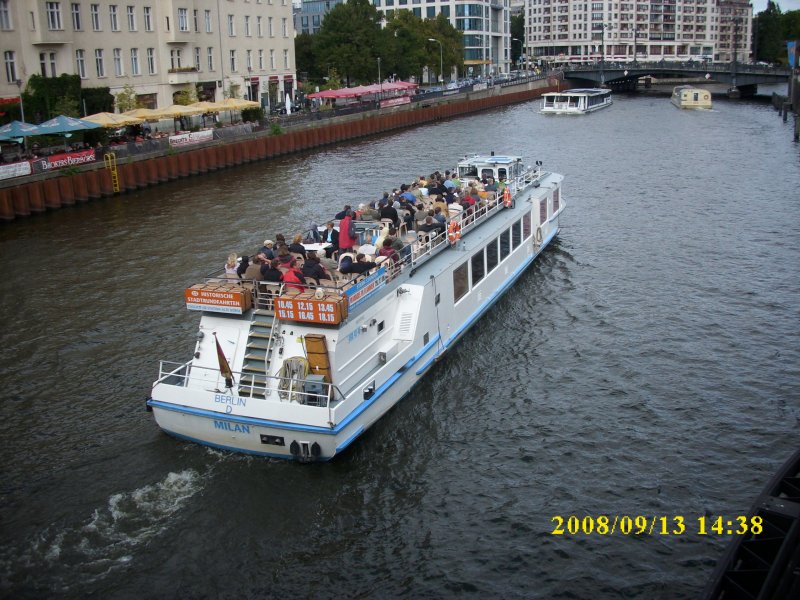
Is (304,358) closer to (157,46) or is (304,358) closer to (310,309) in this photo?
(310,309)

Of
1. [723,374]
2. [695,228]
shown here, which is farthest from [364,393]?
[695,228]

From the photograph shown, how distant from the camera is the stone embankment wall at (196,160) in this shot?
40812 millimetres

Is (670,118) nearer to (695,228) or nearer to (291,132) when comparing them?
(291,132)

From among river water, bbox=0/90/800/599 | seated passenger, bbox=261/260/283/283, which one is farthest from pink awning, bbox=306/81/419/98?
seated passenger, bbox=261/260/283/283

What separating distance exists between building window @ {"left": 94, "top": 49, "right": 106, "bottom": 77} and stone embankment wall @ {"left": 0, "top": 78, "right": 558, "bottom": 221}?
11.4 m

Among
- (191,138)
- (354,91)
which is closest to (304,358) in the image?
(191,138)

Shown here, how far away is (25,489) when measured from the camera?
1594 cm

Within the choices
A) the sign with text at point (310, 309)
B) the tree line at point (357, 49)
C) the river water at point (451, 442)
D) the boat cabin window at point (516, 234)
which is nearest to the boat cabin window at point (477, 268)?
the river water at point (451, 442)

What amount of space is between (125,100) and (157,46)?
365 inches

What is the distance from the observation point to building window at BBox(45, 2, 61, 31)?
5459 cm

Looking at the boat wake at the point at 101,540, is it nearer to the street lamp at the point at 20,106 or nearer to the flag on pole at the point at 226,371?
the flag on pole at the point at 226,371

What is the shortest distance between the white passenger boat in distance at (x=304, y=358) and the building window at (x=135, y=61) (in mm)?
49212

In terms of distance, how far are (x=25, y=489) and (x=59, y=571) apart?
3015 mm

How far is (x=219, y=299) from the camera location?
56.8 feet
